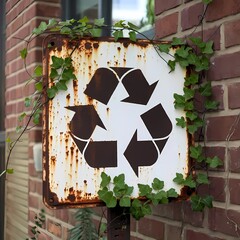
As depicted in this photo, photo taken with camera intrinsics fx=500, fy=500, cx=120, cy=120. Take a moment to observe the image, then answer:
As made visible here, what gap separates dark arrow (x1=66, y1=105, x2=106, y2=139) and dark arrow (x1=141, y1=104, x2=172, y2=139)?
0.17m

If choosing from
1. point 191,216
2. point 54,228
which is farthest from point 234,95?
Result: point 54,228

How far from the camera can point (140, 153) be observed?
1.65 meters

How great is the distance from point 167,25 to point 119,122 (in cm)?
64

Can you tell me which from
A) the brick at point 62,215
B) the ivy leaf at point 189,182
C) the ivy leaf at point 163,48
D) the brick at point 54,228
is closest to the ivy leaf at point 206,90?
the ivy leaf at point 163,48

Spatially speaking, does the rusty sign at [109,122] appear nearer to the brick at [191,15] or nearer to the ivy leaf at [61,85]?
the ivy leaf at [61,85]

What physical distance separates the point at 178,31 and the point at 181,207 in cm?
70

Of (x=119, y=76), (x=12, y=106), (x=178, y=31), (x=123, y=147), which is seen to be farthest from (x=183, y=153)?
(x=12, y=106)

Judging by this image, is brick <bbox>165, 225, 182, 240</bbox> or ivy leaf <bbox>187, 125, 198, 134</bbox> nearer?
ivy leaf <bbox>187, 125, 198, 134</bbox>

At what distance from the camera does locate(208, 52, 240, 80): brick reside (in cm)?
173

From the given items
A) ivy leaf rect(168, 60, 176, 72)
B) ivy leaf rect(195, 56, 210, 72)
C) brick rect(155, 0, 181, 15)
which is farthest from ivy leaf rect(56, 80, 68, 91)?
brick rect(155, 0, 181, 15)

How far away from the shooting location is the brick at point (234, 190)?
5.61 ft

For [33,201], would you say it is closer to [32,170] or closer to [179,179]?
[32,170]

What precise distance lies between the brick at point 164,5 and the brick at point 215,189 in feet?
2.39

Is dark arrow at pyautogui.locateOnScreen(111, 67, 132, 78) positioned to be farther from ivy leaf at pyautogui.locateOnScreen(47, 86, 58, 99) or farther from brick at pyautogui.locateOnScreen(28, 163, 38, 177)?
brick at pyautogui.locateOnScreen(28, 163, 38, 177)
